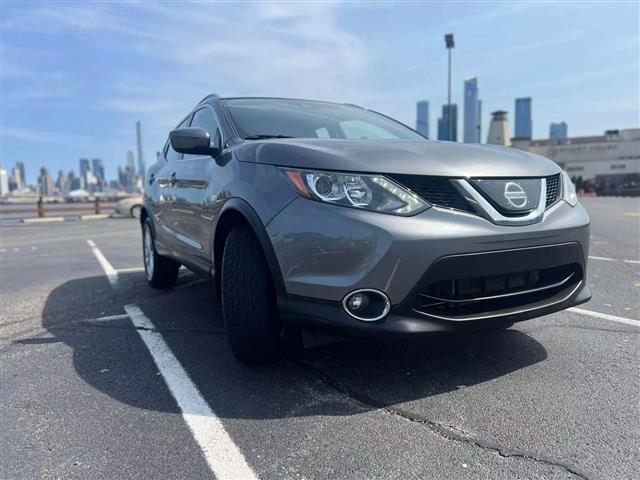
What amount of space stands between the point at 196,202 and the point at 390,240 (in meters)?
1.89

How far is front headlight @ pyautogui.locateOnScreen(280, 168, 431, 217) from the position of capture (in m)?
2.36

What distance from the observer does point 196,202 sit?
3686 mm

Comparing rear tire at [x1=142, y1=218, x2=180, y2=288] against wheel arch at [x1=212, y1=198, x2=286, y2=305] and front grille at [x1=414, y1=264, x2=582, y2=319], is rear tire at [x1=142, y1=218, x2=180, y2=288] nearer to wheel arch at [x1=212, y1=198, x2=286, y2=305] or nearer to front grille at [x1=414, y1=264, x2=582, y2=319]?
wheel arch at [x1=212, y1=198, x2=286, y2=305]

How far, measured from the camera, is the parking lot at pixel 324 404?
2.01m

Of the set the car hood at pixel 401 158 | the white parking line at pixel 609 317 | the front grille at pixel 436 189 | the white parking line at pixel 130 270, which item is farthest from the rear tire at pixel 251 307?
A: the white parking line at pixel 130 270

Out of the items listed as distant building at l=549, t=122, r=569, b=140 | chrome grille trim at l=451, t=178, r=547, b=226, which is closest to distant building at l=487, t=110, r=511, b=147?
chrome grille trim at l=451, t=178, r=547, b=226

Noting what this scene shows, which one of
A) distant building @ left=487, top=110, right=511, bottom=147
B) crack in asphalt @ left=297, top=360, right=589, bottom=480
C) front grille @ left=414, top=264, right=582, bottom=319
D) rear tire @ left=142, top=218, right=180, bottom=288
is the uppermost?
distant building @ left=487, top=110, right=511, bottom=147

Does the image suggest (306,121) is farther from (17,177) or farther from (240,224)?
(17,177)

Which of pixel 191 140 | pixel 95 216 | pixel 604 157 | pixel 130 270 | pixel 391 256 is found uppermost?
pixel 604 157

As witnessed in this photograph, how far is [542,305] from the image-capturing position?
2635mm

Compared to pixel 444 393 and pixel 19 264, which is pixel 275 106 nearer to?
pixel 444 393

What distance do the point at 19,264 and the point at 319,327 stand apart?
6.85 m

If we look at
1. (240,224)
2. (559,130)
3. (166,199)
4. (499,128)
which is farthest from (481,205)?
(559,130)

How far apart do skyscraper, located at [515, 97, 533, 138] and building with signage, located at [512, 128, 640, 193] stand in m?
79.8
